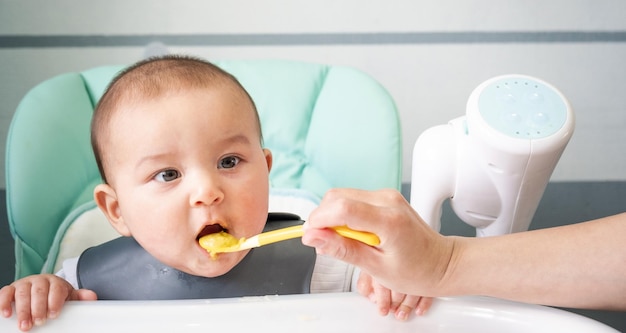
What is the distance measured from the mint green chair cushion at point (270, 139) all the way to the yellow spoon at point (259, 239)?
41cm

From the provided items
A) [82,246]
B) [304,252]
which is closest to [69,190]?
[82,246]

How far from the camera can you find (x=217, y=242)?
2.28ft

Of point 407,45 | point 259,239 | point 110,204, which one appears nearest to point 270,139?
point 110,204

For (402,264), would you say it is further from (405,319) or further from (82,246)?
(82,246)

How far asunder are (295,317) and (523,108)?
0.38 meters

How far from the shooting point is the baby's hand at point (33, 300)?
2.14 ft

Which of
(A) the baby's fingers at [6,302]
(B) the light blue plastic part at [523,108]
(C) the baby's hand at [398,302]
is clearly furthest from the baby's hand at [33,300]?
(B) the light blue plastic part at [523,108]

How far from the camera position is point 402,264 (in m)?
0.61

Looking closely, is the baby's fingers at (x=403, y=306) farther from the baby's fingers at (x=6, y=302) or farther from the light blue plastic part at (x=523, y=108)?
the baby's fingers at (x=6, y=302)

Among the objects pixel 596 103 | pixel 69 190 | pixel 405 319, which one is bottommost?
pixel 596 103

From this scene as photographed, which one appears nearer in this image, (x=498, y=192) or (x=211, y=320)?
(x=211, y=320)

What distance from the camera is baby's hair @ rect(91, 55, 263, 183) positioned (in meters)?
0.75

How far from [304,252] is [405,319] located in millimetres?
245

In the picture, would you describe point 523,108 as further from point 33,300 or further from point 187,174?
point 33,300
